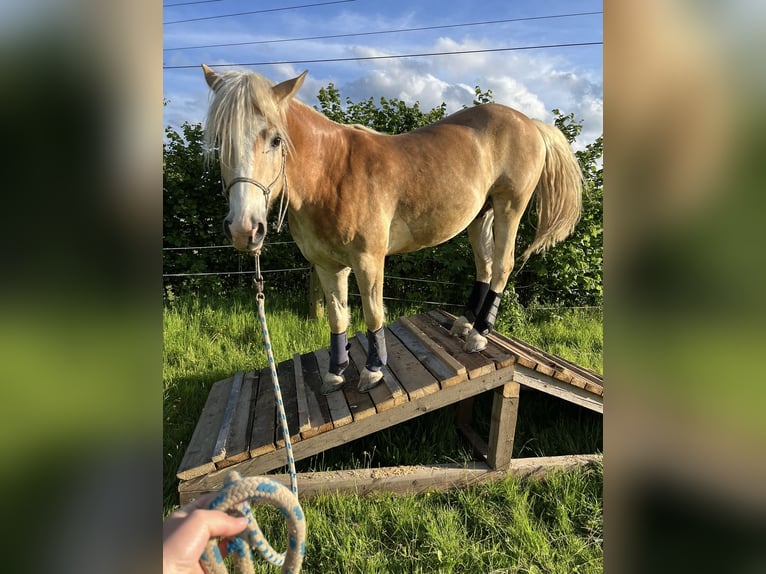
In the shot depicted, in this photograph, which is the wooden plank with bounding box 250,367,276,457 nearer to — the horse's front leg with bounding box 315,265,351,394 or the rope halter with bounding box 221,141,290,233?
the horse's front leg with bounding box 315,265,351,394

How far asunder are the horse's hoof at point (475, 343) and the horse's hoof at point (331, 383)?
88 cm

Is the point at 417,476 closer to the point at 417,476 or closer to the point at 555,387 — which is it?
the point at 417,476

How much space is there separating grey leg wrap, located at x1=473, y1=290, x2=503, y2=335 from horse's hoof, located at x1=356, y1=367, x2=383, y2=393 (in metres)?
0.80

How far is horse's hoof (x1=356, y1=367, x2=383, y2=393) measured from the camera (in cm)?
303

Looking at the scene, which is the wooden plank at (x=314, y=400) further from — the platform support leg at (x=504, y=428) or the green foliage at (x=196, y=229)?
the green foliage at (x=196, y=229)

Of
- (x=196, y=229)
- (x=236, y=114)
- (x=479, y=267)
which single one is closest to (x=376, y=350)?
(x=479, y=267)

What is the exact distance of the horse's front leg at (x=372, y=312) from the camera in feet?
9.28

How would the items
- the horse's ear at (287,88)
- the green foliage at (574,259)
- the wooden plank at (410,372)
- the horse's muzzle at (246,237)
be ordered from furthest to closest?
the green foliage at (574,259), the wooden plank at (410,372), the horse's ear at (287,88), the horse's muzzle at (246,237)

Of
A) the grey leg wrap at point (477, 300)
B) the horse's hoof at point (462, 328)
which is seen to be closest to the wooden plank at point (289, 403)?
the horse's hoof at point (462, 328)
